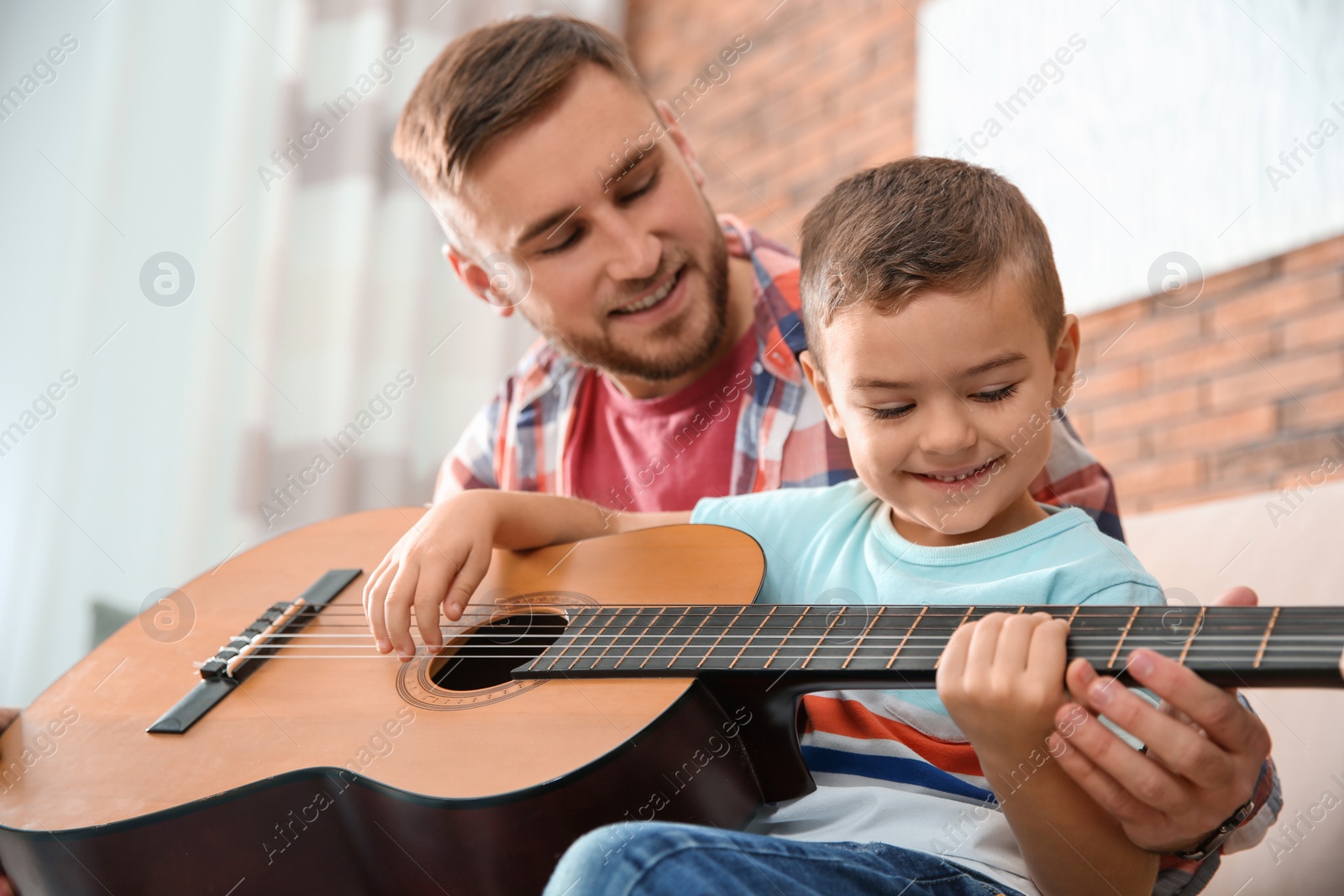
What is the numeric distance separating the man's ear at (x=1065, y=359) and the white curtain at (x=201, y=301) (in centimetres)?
188

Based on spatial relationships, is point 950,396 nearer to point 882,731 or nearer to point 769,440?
point 882,731

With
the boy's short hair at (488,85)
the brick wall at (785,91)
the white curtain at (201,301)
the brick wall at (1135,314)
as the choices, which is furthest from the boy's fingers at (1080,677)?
the brick wall at (785,91)

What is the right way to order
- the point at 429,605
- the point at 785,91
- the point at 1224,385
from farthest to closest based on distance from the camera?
1. the point at 785,91
2. the point at 1224,385
3. the point at 429,605

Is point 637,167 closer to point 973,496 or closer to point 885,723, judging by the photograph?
point 973,496

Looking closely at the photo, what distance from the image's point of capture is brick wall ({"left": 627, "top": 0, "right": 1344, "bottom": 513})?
6.80 feet

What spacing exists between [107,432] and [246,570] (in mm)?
1355

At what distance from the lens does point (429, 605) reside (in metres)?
1.03

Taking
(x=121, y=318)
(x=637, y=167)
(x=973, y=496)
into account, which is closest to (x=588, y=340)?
(x=637, y=167)

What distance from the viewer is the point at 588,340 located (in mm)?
1493

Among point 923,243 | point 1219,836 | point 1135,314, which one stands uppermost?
point 923,243

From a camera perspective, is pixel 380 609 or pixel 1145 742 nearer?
pixel 1145 742

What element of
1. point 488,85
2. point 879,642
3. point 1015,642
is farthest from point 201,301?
point 1015,642

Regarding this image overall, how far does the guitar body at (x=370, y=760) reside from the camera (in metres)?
0.82

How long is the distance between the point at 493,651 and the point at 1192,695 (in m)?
0.62
